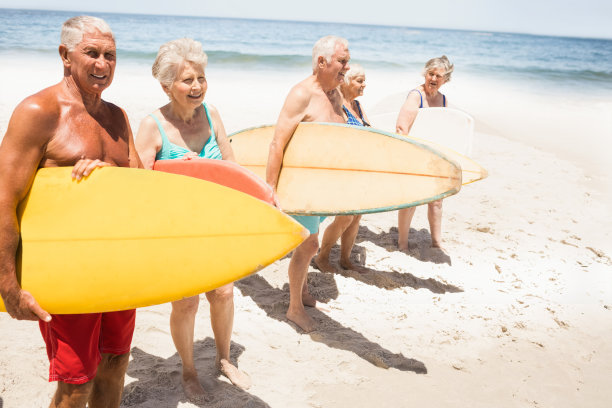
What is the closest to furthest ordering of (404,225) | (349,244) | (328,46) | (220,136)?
(220,136) < (328,46) < (349,244) < (404,225)

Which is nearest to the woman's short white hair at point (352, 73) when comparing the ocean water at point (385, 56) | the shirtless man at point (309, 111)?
the shirtless man at point (309, 111)

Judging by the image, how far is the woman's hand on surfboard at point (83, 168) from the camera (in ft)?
5.53

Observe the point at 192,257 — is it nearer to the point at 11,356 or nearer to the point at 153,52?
the point at 11,356

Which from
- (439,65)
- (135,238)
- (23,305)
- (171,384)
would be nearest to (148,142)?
(135,238)

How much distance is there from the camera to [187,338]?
2.53 m

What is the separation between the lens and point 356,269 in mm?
4297

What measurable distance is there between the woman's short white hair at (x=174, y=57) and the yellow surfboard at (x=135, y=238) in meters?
0.58

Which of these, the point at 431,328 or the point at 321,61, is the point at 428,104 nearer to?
the point at 321,61

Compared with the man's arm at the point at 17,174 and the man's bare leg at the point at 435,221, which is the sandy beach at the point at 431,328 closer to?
the man's bare leg at the point at 435,221

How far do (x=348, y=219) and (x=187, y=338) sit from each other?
1732mm

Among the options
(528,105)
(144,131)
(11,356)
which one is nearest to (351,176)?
(144,131)

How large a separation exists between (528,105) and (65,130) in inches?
626

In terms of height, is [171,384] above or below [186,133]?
below

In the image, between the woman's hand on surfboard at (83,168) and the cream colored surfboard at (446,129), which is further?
the cream colored surfboard at (446,129)
